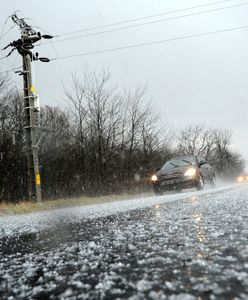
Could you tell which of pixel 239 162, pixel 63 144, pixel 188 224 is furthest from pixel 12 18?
pixel 239 162

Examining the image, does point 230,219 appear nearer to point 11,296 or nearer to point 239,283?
point 239,283

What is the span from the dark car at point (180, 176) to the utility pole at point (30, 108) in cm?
466

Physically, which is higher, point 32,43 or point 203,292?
point 32,43

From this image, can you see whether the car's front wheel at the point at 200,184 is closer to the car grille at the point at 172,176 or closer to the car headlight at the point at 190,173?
the car headlight at the point at 190,173

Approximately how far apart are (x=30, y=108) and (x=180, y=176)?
6410mm

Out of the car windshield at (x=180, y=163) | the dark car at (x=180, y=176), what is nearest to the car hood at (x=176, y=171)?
the dark car at (x=180, y=176)

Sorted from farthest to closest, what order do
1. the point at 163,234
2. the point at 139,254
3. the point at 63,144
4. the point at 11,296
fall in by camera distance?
the point at 63,144 → the point at 163,234 → the point at 139,254 → the point at 11,296

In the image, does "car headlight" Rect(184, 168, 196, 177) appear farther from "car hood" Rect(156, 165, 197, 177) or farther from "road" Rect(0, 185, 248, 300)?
"road" Rect(0, 185, 248, 300)

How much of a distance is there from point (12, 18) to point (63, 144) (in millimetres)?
10224

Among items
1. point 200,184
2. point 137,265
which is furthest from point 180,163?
point 137,265

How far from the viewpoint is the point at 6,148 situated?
22547 millimetres

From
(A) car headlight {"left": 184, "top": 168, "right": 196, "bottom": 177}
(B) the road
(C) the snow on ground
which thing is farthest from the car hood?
(B) the road

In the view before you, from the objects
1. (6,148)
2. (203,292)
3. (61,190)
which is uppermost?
(6,148)

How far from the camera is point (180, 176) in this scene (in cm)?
1402
